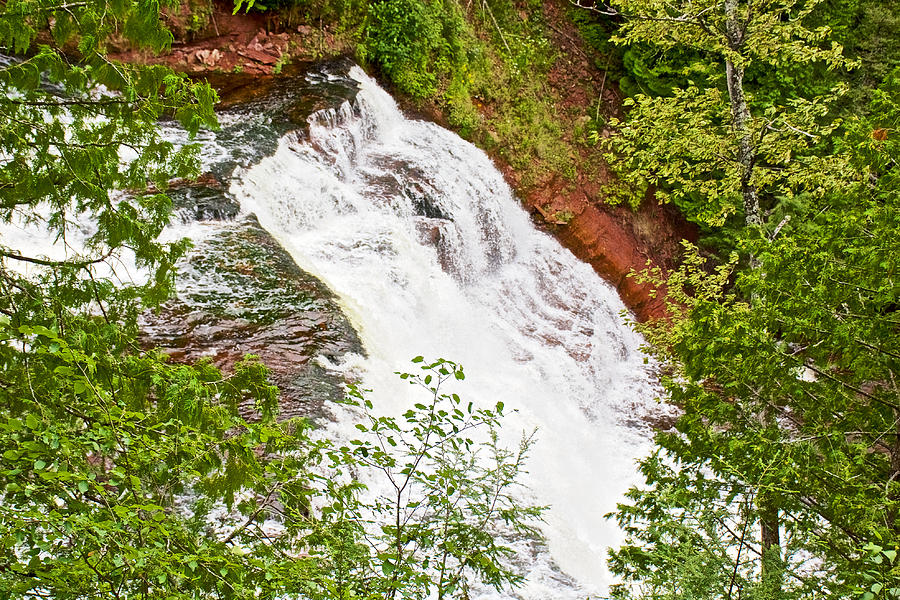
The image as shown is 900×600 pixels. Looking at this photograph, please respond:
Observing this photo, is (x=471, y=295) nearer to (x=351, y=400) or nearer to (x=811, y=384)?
(x=811, y=384)

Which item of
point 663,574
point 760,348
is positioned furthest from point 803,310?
point 663,574

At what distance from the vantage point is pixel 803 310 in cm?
431

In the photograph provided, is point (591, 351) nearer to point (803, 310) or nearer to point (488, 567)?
point (803, 310)

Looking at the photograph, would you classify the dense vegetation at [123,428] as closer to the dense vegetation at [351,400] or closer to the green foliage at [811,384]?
the dense vegetation at [351,400]

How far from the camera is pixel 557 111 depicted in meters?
15.8

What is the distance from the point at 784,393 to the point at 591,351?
21.0 feet

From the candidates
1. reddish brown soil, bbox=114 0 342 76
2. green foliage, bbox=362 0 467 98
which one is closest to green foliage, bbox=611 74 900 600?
reddish brown soil, bbox=114 0 342 76

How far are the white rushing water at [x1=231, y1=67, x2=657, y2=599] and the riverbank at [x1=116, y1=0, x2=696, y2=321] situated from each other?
0.77 m

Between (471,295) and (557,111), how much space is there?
6.57 metres

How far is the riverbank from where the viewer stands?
38.5 ft

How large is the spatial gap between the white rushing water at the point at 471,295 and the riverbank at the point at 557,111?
0.77 metres

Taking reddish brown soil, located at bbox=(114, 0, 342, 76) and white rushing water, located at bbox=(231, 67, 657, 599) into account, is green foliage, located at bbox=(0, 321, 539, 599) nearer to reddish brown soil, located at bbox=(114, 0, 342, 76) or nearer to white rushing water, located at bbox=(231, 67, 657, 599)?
white rushing water, located at bbox=(231, 67, 657, 599)

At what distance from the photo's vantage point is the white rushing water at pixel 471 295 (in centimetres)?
811

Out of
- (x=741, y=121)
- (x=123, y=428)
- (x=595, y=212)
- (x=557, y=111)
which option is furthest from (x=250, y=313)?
(x=557, y=111)
